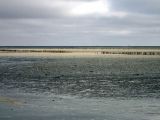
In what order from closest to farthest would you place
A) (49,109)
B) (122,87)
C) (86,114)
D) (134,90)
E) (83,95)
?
(86,114), (49,109), (83,95), (134,90), (122,87)

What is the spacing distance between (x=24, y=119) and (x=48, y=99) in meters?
9.93

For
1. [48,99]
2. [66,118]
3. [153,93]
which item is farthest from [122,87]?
[66,118]

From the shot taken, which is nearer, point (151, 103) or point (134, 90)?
point (151, 103)

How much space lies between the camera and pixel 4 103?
102ft

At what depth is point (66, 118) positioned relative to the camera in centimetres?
2542

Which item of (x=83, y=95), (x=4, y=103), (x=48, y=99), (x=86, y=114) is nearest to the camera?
(x=86, y=114)

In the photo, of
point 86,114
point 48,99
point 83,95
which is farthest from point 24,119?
point 83,95

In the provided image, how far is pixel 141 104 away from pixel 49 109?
7.34m

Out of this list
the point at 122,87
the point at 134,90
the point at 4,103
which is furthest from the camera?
the point at 122,87

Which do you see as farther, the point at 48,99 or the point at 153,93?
the point at 153,93

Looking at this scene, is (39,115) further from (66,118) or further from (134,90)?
(134,90)

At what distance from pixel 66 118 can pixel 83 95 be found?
1266 cm

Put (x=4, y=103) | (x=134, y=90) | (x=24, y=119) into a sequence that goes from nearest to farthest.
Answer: (x=24, y=119) → (x=4, y=103) → (x=134, y=90)

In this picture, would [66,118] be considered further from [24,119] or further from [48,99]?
[48,99]
